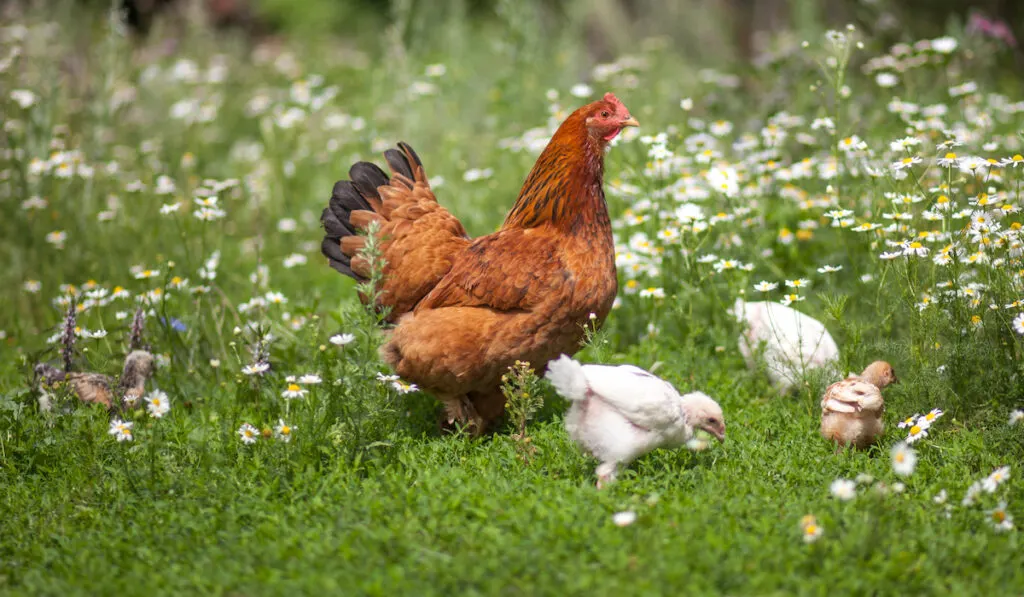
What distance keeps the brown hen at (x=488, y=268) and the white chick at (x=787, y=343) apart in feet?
3.15

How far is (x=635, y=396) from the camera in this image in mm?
3502

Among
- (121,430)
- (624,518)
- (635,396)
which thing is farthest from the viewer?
(121,430)

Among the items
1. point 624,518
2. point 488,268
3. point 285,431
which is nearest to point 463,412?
point 488,268

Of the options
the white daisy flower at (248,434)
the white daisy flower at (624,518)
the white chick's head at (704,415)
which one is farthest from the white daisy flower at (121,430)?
the white chick's head at (704,415)

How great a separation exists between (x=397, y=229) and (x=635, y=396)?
1.52 metres

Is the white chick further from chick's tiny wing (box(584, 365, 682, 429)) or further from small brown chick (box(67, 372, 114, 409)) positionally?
small brown chick (box(67, 372, 114, 409))

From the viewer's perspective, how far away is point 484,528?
3.21 m

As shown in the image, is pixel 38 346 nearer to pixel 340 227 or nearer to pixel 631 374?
pixel 340 227

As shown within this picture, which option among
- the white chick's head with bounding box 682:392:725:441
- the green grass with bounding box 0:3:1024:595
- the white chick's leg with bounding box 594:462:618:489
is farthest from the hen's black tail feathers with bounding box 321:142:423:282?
the white chick's head with bounding box 682:392:725:441

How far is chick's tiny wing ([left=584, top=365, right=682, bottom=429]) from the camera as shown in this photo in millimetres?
3506

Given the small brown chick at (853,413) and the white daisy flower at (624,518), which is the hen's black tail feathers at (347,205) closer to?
the white daisy flower at (624,518)

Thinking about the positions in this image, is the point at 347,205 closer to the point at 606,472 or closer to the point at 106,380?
the point at 106,380

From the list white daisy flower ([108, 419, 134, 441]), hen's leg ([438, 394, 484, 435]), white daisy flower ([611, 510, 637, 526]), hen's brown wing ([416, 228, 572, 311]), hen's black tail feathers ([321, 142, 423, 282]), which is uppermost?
hen's black tail feathers ([321, 142, 423, 282])

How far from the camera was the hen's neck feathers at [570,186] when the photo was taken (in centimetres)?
420
